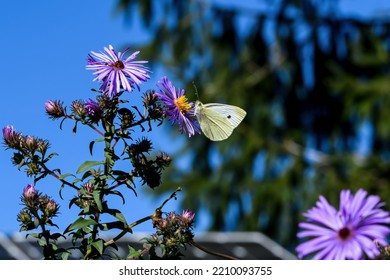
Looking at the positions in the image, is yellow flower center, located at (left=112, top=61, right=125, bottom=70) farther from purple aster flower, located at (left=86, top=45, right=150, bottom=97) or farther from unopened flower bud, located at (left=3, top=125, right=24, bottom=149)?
unopened flower bud, located at (left=3, top=125, right=24, bottom=149)

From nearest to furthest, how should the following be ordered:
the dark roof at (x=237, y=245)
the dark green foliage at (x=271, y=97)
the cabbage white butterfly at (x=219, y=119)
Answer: the cabbage white butterfly at (x=219, y=119), the dark roof at (x=237, y=245), the dark green foliage at (x=271, y=97)

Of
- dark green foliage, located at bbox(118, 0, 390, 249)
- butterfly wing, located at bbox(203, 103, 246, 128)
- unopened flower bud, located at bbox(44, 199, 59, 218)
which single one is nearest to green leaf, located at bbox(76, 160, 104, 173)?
unopened flower bud, located at bbox(44, 199, 59, 218)

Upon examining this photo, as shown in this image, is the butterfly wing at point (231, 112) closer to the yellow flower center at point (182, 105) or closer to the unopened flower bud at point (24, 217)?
the yellow flower center at point (182, 105)

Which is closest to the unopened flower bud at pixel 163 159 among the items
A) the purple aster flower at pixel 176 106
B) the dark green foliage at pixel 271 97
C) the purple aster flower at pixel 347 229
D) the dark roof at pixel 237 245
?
the purple aster flower at pixel 176 106

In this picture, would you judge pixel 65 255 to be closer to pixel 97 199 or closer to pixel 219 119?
pixel 97 199

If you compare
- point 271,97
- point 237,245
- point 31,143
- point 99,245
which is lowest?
point 99,245

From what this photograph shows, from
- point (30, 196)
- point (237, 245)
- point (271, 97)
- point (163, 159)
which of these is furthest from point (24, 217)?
point (271, 97)
